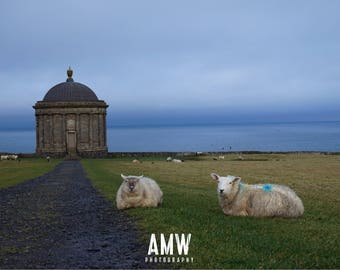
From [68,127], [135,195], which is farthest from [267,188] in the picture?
[68,127]

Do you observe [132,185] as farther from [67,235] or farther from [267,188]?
[267,188]

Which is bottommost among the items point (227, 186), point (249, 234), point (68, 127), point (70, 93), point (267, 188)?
point (249, 234)

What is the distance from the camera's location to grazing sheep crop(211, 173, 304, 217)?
48.9ft

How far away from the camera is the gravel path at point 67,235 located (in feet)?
34.1

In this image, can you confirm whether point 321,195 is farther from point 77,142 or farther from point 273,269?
point 77,142

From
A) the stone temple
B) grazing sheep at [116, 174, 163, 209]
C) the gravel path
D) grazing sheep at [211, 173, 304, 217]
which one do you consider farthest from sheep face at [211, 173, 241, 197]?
the stone temple

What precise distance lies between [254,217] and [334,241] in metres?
3.62

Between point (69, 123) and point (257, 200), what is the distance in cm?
6670

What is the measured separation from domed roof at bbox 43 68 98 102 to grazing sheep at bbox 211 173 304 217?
66.2 meters

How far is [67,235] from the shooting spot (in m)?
13.3

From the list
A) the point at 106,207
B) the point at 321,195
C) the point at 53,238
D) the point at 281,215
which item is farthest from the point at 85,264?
the point at 321,195

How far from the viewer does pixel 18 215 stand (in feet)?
56.6

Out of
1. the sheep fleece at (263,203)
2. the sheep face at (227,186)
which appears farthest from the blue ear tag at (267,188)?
the sheep face at (227,186)

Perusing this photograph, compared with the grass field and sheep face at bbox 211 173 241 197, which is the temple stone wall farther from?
sheep face at bbox 211 173 241 197
